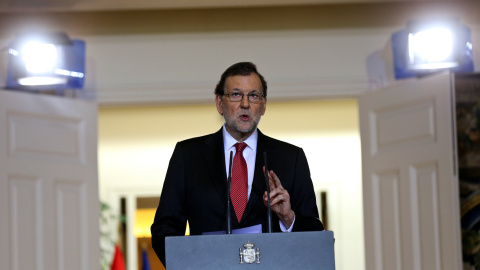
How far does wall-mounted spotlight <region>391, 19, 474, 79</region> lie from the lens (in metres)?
4.07

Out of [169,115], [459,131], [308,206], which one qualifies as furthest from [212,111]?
[308,206]

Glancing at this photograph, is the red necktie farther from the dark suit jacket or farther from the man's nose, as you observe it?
the man's nose

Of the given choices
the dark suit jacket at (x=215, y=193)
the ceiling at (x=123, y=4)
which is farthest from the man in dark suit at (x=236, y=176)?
the ceiling at (x=123, y=4)

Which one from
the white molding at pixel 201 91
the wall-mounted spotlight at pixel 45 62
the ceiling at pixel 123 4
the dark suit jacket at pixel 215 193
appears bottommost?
the dark suit jacket at pixel 215 193

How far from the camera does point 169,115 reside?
721 cm

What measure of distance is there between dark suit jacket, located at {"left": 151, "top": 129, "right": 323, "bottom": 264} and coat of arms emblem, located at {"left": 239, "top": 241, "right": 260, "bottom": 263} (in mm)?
220

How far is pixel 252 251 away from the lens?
5.25 feet

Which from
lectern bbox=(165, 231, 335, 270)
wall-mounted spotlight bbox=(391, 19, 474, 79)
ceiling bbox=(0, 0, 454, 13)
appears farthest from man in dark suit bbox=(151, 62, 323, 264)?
wall-mounted spotlight bbox=(391, 19, 474, 79)

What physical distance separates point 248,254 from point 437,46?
2.74 metres

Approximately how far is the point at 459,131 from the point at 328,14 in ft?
2.97

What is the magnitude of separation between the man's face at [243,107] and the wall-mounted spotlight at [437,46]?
242 cm

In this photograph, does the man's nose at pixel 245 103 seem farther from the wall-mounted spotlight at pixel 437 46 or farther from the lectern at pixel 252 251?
the wall-mounted spotlight at pixel 437 46

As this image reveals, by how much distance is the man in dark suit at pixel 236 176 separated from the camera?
5.99 ft

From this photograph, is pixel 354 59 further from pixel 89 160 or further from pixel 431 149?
pixel 89 160
